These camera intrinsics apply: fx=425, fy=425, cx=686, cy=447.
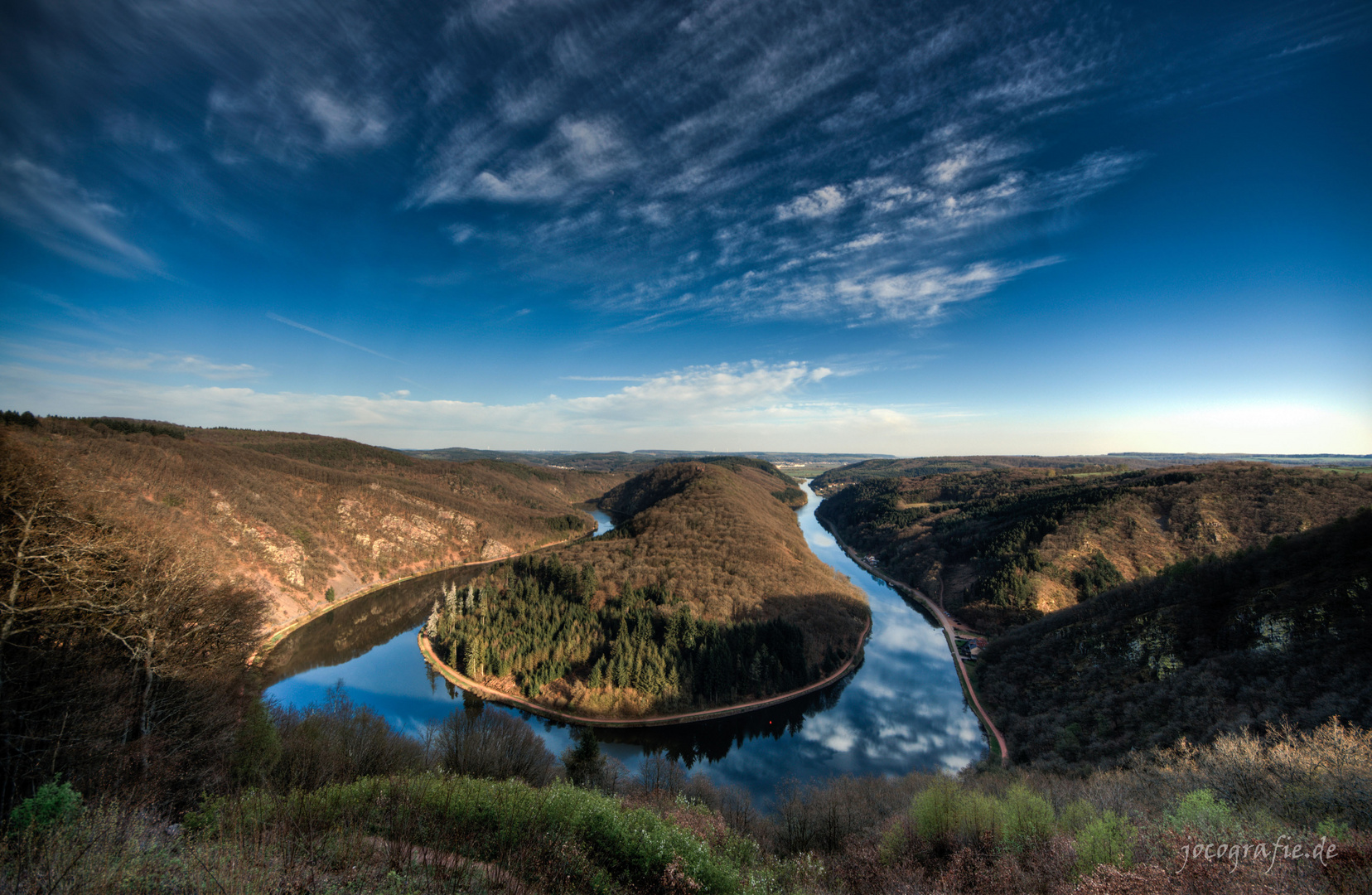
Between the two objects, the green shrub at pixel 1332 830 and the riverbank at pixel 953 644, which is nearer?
the green shrub at pixel 1332 830

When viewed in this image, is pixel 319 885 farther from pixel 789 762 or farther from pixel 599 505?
pixel 599 505

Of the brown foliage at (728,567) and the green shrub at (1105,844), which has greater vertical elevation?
the green shrub at (1105,844)

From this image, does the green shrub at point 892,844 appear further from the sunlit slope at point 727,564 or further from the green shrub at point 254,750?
the sunlit slope at point 727,564

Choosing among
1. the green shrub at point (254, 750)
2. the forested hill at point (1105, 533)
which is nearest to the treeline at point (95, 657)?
the green shrub at point (254, 750)

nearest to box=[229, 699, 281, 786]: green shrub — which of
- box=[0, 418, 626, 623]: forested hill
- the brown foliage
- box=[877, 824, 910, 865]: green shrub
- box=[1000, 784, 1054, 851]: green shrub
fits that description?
box=[0, 418, 626, 623]: forested hill

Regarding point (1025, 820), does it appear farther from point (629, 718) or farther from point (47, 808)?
point (629, 718)

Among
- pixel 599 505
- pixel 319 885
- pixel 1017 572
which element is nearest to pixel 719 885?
pixel 319 885

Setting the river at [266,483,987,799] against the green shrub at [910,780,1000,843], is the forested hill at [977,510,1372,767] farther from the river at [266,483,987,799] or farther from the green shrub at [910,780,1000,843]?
the green shrub at [910,780,1000,843]
